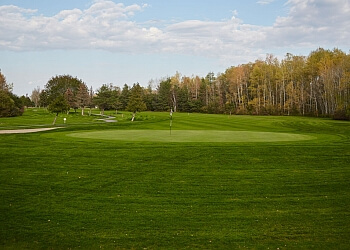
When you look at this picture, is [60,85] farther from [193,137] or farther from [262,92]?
[193,137]

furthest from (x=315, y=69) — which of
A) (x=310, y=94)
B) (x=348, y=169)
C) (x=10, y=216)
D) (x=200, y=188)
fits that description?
(x=10, y=216)

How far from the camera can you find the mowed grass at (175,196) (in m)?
7.77

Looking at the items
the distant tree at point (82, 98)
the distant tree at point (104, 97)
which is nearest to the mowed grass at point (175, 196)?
the distant tree at point (82, 98)

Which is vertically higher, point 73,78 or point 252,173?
point 73,78

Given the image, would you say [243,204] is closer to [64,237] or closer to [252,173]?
[252,173]

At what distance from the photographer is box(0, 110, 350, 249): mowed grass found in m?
7.77

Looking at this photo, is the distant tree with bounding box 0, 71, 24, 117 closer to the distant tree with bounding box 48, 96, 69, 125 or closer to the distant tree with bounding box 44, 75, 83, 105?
the distant tree with bounding box 44, 75, 83, 105

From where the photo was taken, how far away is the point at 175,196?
10.8 metres

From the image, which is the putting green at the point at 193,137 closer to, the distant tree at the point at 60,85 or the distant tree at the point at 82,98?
the distant tree at the point at 82,98

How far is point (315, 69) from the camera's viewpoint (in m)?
75.1

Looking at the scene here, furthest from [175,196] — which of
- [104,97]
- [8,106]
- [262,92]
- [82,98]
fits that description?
[262,92]

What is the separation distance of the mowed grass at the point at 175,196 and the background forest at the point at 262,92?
38.2 m

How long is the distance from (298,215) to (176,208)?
3226 mm

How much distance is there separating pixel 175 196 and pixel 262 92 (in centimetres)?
8421
